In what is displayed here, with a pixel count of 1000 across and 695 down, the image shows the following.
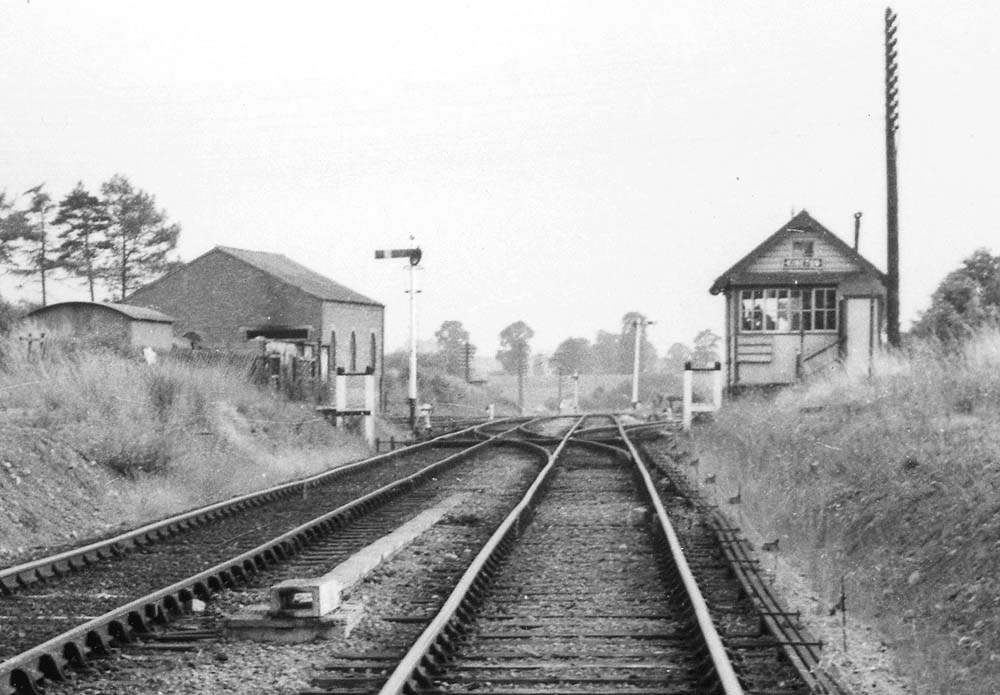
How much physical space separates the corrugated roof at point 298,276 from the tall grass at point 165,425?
25884mm

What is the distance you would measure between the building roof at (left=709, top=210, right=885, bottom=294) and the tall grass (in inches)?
472

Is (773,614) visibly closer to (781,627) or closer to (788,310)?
(781,627)

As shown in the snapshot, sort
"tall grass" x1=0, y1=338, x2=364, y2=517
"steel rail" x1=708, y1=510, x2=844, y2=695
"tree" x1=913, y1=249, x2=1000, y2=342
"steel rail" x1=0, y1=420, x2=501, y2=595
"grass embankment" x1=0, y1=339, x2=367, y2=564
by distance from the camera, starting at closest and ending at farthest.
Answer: "steel rail" x1=708, y1=510, x2=844, y2=695 → "steel rail" x1=0, y1=420, x2=501, y2=595 → "grass embankment" x1=0, y1=339, x2=367, y2=564 → "tall grass" x1=0, y1=338, x2=364, y2=517 → "tree" x1=913, y1=249, x2=1000, y2=342

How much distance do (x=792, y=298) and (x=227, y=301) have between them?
1092 inches

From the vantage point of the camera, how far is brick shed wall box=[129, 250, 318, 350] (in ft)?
169

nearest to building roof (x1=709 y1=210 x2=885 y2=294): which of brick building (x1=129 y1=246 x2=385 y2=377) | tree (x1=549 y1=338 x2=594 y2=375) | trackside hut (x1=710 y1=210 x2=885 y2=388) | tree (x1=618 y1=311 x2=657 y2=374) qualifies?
trackside hut (x1=710 y1=210 x2=885 y2=388)

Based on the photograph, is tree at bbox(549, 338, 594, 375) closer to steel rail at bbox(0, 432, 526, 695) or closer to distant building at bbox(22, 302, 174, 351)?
distant building at bbox(22, 302, 174, 351)

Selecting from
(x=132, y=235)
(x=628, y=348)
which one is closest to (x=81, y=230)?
(x=132, y=235)

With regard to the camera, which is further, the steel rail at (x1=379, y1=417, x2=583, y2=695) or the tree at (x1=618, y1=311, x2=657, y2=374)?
the tree at (x1=618, y1=311, x2=657, y2=374)

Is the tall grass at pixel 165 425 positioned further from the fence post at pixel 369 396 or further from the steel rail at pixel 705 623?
the steel rail at pixel 705 623

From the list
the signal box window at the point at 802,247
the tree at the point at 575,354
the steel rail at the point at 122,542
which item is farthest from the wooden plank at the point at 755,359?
the tree at the point at 575,354

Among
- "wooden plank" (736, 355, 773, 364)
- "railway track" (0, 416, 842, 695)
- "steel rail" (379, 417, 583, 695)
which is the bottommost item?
"railway track" (0, 416, 842, 695)

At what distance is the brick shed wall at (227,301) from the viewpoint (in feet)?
169

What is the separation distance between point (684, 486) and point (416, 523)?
17.0ft
